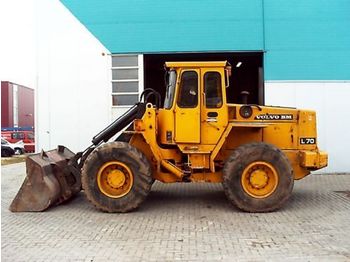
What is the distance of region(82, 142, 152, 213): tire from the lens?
8.73 metres

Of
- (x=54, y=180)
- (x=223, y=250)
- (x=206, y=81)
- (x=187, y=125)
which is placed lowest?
(x=223, y=250)

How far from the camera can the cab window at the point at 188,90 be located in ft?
29.3

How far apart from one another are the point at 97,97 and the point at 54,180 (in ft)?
17.2

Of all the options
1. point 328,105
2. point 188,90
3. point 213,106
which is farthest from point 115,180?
point 328,105

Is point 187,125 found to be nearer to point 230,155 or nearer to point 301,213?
point 230,155

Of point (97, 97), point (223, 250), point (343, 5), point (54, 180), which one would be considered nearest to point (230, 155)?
point (223, 250)

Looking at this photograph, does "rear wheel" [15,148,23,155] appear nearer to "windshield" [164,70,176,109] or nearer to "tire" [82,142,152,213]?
"tire" [82,142,152,213]

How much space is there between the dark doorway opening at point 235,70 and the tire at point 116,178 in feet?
12.2

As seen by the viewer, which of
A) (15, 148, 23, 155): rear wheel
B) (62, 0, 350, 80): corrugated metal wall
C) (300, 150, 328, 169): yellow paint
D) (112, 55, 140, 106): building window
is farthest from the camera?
(15, 148, 23, 155): rear wheel

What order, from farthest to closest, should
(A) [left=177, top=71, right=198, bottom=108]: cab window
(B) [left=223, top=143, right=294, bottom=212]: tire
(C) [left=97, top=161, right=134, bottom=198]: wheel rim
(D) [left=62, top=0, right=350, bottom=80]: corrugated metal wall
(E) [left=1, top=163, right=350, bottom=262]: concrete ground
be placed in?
(D) [left=62, top=0, right=350, bottom=80]: corrugated metal wall
(A) [left=177, top=71, right=198, bottom=108]: cab window
(C) [left=97, top=161, right=134, bottom=198]: wheel rim
(B) [left=223, top=143, right=294, bottom=212]: tire
(E) [left=1, top=163, right=350, bottom=262]: concrete ground

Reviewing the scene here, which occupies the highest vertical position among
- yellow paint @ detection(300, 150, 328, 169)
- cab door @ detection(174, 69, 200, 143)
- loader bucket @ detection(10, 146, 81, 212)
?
cab door @ detection(174, 69, 200, 143)

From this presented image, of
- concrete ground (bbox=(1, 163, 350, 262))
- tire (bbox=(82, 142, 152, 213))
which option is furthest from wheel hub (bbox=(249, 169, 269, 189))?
tire (bbox=(82, 142, 152, 213))

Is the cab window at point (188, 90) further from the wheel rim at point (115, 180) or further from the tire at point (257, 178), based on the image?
the wheel rim at point (115, 180)

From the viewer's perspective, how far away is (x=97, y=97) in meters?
14.1
